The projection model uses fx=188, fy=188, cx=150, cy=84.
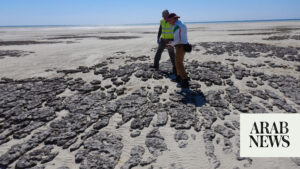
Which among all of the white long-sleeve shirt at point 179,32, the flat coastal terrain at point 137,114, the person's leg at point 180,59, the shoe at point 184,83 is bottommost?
the flat coastal terrain at point 137,114

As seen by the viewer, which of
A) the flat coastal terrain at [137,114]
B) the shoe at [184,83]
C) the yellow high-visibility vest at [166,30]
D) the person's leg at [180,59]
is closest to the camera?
the flat coastal terrain at [137,114]

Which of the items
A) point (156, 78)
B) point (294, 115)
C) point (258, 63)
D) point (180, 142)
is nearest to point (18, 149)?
point (180, 142)

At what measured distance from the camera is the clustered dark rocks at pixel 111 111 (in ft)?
14.3

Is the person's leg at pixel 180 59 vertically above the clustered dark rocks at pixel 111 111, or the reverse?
the person's leg at pixel 180 59

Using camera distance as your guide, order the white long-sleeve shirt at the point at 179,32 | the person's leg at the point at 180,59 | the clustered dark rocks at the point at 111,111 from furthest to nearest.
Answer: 1. the person's leg at the point at 180,59
2. the white long-sleeve shirt at the point at 179,32
3. the clustered dark rocks at the point at 111,111

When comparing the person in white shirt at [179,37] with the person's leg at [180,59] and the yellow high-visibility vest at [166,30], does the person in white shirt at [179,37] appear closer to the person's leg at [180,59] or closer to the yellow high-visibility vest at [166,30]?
the person's leg at [180,59]

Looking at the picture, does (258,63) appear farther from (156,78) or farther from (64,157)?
(64,157)

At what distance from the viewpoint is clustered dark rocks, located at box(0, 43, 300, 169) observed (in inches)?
171

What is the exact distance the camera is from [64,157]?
167 inches

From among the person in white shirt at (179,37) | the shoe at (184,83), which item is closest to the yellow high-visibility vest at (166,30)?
the person in white shirt at (179,37)

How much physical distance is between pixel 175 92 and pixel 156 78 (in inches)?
64.0

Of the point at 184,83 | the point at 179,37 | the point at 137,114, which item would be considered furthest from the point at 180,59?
the point at 137,114

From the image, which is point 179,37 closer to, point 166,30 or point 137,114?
point 166,30

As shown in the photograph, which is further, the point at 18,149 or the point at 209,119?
the point at 209,119
